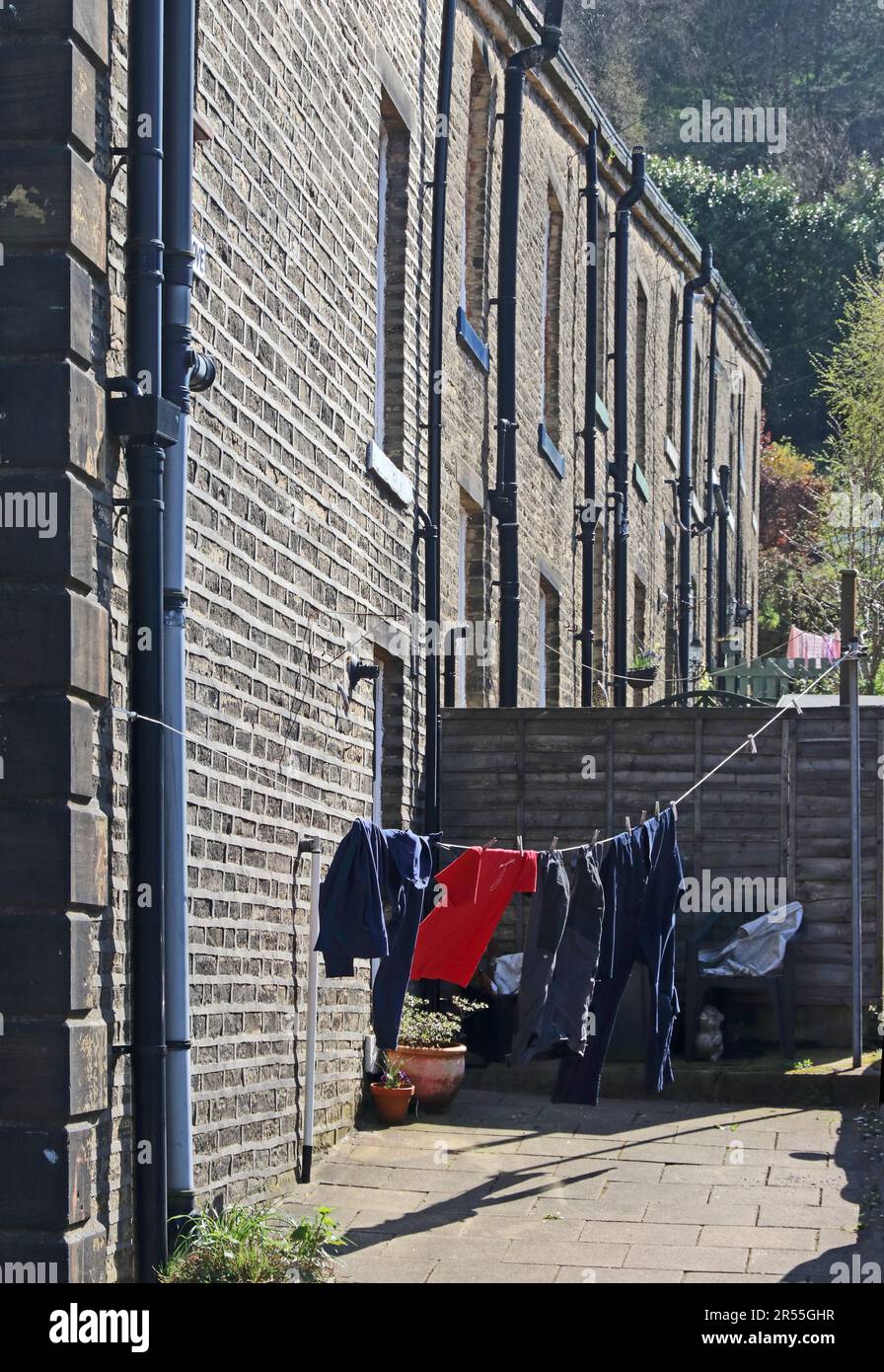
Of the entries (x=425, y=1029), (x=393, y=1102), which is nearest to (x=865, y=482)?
(x=425, y=1029)

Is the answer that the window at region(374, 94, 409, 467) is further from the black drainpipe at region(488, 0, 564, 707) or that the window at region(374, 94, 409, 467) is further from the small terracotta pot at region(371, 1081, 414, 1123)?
the small terracotta pot at region(371, 1081, 414, 1123)

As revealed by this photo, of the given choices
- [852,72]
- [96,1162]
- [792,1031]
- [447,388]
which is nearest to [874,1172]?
[792,1031]

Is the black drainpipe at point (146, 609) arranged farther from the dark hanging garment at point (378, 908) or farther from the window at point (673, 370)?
the window at point (673, 370)

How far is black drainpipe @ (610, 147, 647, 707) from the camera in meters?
20.2

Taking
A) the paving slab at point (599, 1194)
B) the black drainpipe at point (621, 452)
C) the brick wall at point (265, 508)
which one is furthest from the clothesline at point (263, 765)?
the black drainpipe at point (621, 452)

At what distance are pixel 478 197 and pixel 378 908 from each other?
319 inches

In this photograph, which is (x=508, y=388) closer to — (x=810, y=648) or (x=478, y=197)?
(x=478, y=197)

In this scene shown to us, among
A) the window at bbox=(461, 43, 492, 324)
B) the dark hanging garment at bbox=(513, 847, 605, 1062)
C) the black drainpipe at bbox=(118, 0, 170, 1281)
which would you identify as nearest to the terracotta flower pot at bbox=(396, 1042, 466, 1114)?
the dark hanging garment at bbox=(513, 847, 605, 1062)

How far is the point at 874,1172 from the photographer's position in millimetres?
10008

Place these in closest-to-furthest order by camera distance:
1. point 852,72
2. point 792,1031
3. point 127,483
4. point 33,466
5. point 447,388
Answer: point 33,466, point 127,483, point 792,1031, point 447,388, point 852,72

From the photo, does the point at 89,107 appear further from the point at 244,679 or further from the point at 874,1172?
the point at 874,1172

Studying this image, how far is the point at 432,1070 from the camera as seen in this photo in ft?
37.6

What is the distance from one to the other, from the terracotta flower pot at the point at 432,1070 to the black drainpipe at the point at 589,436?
7852 mm

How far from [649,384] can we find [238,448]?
14.8m
